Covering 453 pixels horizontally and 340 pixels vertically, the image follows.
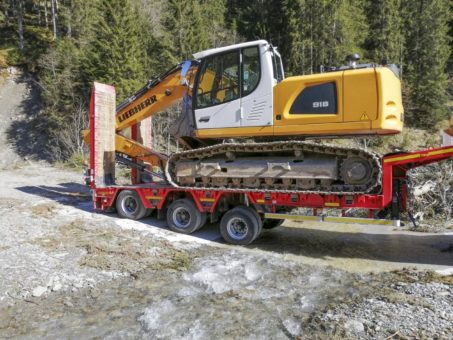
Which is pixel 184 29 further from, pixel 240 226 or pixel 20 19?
pixel 240 226

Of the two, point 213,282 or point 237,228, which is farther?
point 237,228

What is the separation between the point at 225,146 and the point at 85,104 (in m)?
19.7

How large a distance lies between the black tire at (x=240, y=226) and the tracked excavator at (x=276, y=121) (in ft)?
1.56

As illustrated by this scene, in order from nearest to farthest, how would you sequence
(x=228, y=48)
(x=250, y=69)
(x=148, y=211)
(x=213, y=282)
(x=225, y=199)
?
(x=213, y=282) < (x=250, y=69) < (x=228, y=48) < (x=225, y=199) < (x=148, y=211)

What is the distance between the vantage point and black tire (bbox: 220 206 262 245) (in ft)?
24.4

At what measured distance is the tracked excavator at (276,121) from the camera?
6457 millimetres

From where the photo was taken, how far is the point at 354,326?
4.16 meters

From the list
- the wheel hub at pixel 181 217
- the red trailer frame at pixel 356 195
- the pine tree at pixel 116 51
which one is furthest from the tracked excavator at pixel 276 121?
the pine tree at pixel 116 51

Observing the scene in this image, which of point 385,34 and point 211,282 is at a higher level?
point 385,34

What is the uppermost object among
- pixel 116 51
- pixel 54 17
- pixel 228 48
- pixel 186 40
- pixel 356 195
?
pixel 54 17

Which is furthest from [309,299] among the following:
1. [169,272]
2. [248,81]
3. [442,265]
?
[248,81]

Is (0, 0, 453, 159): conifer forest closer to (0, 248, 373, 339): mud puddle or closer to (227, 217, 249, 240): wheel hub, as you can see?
(227, 217, 249, 240): wheel hub

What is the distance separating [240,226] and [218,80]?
2.85m

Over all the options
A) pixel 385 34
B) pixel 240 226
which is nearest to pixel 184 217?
pixel 240 226
